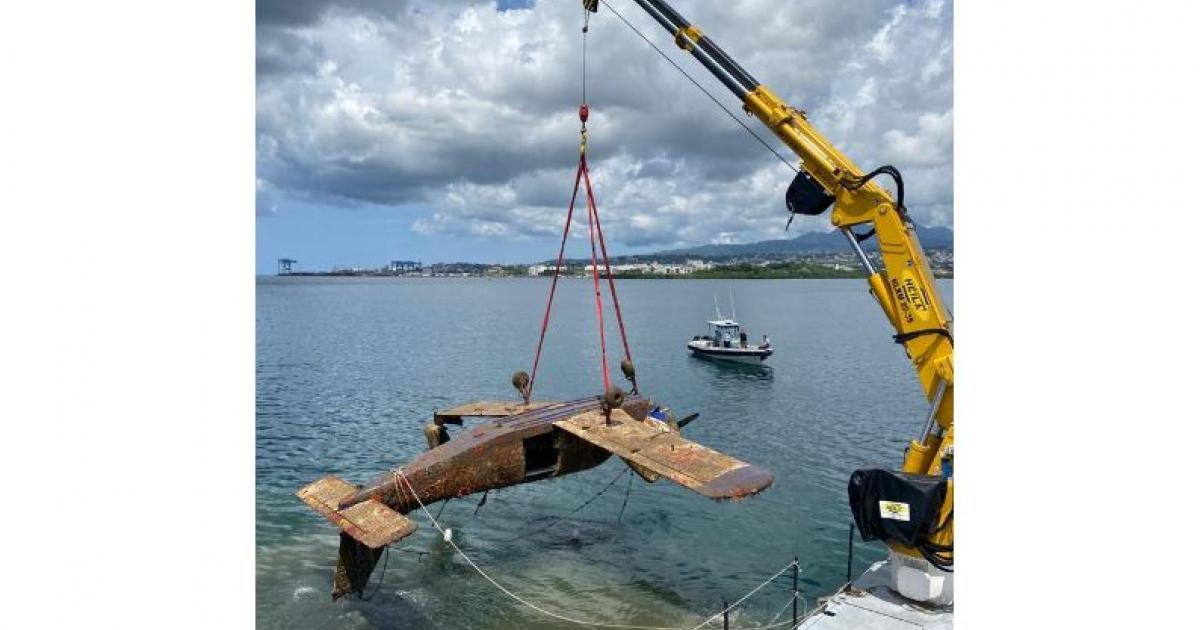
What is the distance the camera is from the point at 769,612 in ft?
53.4

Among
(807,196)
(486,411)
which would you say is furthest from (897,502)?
(486,411)

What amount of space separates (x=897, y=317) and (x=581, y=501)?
13.3 m

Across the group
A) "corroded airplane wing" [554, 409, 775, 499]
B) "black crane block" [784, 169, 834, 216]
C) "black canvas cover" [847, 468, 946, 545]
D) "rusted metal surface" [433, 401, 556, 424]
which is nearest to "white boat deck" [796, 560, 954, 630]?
"black canvas cover" [847, 468, 946, 545]

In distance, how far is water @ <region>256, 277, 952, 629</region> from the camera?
53.8 ft

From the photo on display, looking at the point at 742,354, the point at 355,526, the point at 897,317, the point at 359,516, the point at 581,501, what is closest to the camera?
the point at 355,526

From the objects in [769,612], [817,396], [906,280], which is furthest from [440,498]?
[817,396]

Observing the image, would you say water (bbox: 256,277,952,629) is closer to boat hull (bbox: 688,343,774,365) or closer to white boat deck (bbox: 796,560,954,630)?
boat hull (bbox: 688,343,774,365)

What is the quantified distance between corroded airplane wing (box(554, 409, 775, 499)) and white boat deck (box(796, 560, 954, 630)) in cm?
275

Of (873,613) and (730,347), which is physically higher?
(730,347)

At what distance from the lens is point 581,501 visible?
23297 millimetres

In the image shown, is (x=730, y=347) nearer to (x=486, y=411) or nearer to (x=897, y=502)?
(x=486, y=411)

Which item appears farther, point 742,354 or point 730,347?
point 730,347

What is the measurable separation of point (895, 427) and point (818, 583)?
20.3 m
